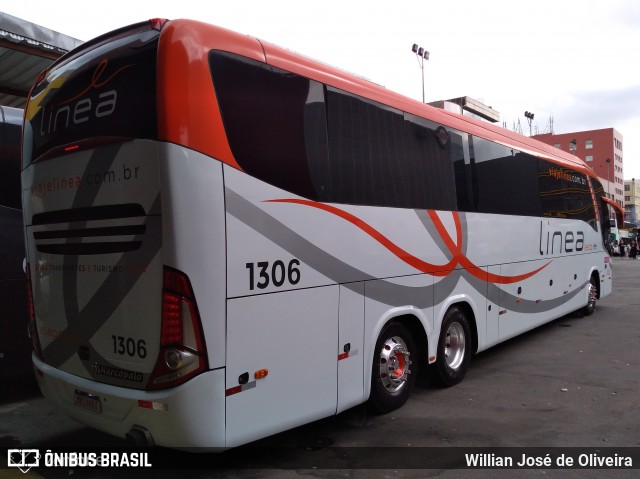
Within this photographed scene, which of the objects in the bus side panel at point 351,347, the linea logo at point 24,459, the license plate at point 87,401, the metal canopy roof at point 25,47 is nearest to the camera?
the license plate at point 87,401

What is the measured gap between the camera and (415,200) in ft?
17.8

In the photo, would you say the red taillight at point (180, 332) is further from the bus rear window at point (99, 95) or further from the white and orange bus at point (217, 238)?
the bus rear window at point (99, 95)

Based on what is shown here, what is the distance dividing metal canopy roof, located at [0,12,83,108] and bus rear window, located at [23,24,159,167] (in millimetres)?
5771

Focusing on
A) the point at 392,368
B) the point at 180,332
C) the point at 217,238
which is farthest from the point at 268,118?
the point at 392,368

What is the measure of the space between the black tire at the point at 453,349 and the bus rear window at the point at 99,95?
4.22 metres

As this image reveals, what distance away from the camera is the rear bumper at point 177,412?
3.15 meters

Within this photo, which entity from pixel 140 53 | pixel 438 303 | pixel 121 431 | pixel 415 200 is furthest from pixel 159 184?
pixel 438 303

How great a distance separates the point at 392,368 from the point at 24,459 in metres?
3.49

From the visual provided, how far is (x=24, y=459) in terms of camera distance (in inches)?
164

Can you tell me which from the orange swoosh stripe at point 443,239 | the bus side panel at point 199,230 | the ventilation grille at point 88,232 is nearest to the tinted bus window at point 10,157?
the ventilation grille at point 88,232

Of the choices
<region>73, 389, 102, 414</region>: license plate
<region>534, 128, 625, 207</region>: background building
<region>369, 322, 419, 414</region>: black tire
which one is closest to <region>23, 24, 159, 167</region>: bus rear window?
<region>73, 389, 102, 414</region>: license plate

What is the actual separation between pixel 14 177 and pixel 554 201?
345 inches

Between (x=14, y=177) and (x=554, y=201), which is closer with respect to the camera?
(x=14, y=177)

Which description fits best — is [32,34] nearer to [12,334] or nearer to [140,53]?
[12,334]
